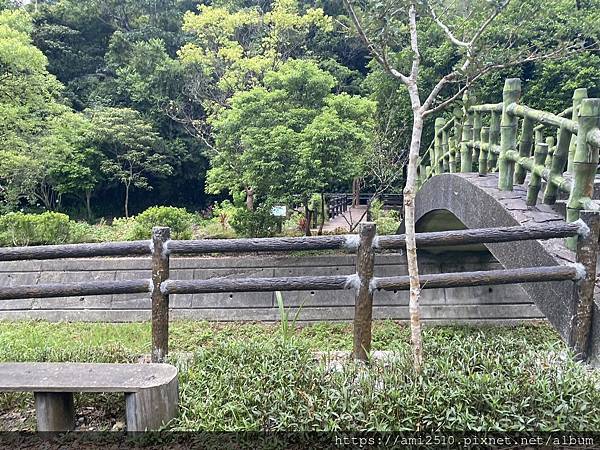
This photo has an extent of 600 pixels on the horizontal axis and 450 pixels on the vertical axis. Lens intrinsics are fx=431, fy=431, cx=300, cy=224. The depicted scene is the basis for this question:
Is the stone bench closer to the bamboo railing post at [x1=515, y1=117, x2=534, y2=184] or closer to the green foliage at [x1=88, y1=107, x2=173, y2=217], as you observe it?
the bamboo railing post at [x1=515, y1=117, x2=534, y2=184]

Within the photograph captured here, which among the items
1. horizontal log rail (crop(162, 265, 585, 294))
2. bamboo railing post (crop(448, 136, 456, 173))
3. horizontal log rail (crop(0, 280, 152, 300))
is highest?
bamboo railing post (crop(448, 136, 456, 173))

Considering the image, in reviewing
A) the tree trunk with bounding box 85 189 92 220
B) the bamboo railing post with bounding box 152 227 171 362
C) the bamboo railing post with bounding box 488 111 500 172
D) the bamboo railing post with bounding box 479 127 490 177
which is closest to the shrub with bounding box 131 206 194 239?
the bamboo railing post with bounding box 152 227 171 362

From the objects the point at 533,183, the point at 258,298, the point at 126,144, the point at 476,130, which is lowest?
the point at 258,298

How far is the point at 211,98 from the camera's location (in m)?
13.8

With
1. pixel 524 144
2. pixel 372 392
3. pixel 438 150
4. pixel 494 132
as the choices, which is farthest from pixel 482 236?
pixel 438 150

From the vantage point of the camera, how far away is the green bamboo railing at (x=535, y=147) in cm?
298

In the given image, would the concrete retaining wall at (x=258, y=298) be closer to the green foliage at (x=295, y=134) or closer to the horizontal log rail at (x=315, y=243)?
the green foliage at (x=295, y=134)

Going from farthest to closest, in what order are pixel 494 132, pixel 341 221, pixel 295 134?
pixel 341 221 → pixel 295 134 → pixel 494 132

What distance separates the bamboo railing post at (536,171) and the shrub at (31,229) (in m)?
8.92

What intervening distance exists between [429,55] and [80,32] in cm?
1435

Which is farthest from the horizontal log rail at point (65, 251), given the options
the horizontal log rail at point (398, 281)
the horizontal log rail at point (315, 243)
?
the horizontal log rail at point (398, 281)

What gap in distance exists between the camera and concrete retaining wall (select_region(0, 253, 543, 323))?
741cm

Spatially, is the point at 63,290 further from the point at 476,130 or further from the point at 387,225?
the point at 387,225

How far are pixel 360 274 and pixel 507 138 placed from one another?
2173mm
